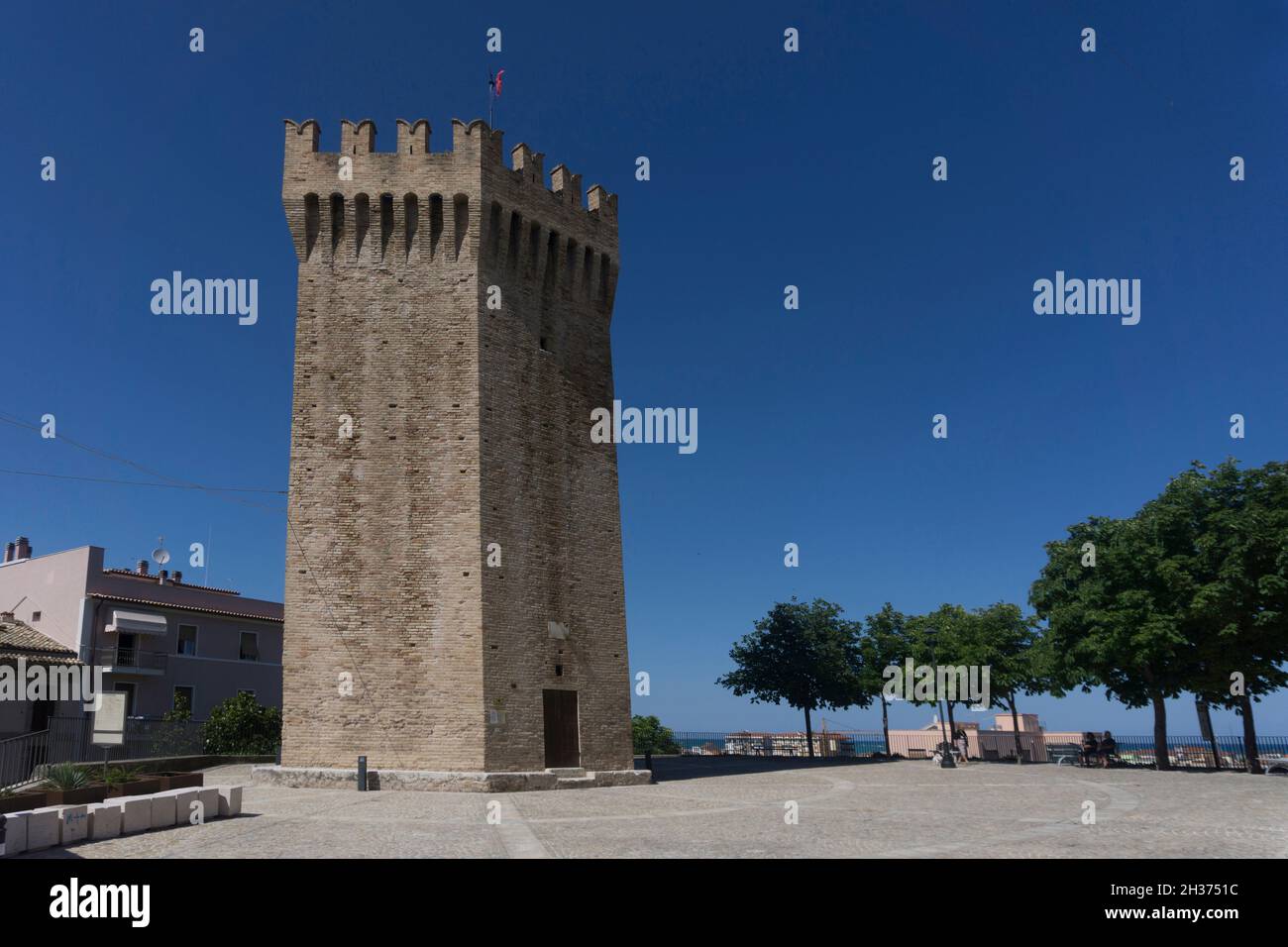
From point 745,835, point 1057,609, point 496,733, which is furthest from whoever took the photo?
point 1057,609

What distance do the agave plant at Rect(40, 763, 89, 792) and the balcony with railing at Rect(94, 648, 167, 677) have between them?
56.7ft

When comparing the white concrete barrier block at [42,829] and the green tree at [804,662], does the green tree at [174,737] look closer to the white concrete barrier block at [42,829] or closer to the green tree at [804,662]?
the white concrete barrier block at [42,829]

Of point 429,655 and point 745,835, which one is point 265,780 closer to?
point 429,655

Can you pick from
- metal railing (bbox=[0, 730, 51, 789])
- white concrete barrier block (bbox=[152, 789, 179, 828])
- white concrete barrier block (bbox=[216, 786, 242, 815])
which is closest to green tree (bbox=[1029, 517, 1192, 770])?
white concrete barrier block (bbox=[216, 786, 242, 815])

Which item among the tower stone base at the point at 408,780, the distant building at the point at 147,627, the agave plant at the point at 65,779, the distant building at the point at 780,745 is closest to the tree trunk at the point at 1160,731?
the distant building at the point at 780,745

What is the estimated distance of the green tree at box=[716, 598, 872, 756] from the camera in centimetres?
4088

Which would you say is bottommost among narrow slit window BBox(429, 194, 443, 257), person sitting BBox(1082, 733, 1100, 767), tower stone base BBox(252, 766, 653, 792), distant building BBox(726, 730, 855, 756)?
distant building BBox(726, 730, 855, 756)

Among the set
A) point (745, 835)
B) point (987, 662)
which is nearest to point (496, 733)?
point (745, 835)

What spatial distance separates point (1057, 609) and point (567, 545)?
18584 millimetres

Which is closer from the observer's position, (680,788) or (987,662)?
(680,788)

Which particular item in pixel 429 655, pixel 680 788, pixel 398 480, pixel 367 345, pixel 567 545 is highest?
pixel 367 345

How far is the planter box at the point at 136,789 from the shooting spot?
44.3 ft

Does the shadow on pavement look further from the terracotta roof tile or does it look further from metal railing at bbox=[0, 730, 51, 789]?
the terracotta roof tile

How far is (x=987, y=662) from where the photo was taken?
3659 cm
